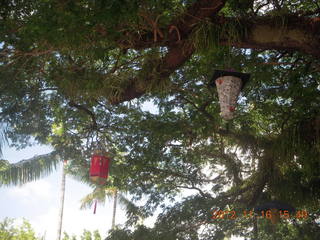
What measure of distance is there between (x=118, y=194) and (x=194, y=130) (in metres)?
6.99

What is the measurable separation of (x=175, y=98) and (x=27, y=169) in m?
4.59

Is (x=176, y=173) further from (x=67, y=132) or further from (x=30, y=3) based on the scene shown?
(x=30, y=3)

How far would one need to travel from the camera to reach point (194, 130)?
4801mm

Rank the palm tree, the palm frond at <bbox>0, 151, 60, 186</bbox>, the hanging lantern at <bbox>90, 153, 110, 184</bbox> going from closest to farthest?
the hanging lantern at <bbox>90, 153, 110, 184</bbox> < the palm frond at <bbox>0, 151, 60, 186</bbox> < the palm tree

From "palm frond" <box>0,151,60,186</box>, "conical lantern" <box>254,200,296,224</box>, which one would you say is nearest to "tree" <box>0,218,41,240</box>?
"palm frond" <box>0,151,60,186</box>

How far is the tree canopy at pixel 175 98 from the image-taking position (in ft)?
8.58

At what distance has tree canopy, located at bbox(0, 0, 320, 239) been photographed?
103 inches

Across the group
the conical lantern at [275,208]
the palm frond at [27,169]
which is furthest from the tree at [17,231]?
the conical lantern at [275,208]

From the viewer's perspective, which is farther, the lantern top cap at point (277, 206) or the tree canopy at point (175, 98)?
the lantern top cap at point (277, 206)

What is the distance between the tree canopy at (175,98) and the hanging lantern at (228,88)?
247mm

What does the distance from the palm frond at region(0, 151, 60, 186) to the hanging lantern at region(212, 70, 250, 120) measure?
602 cm

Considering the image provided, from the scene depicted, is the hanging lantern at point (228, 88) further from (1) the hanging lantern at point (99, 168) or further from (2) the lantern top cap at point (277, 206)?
(2) the lantern top cap at point (277, 206)

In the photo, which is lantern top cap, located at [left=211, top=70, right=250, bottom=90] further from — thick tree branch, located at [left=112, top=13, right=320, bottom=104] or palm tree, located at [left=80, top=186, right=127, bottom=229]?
palm tree, located at [left=80, top=186, right=127, bottom=229]

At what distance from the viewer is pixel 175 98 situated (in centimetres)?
498
